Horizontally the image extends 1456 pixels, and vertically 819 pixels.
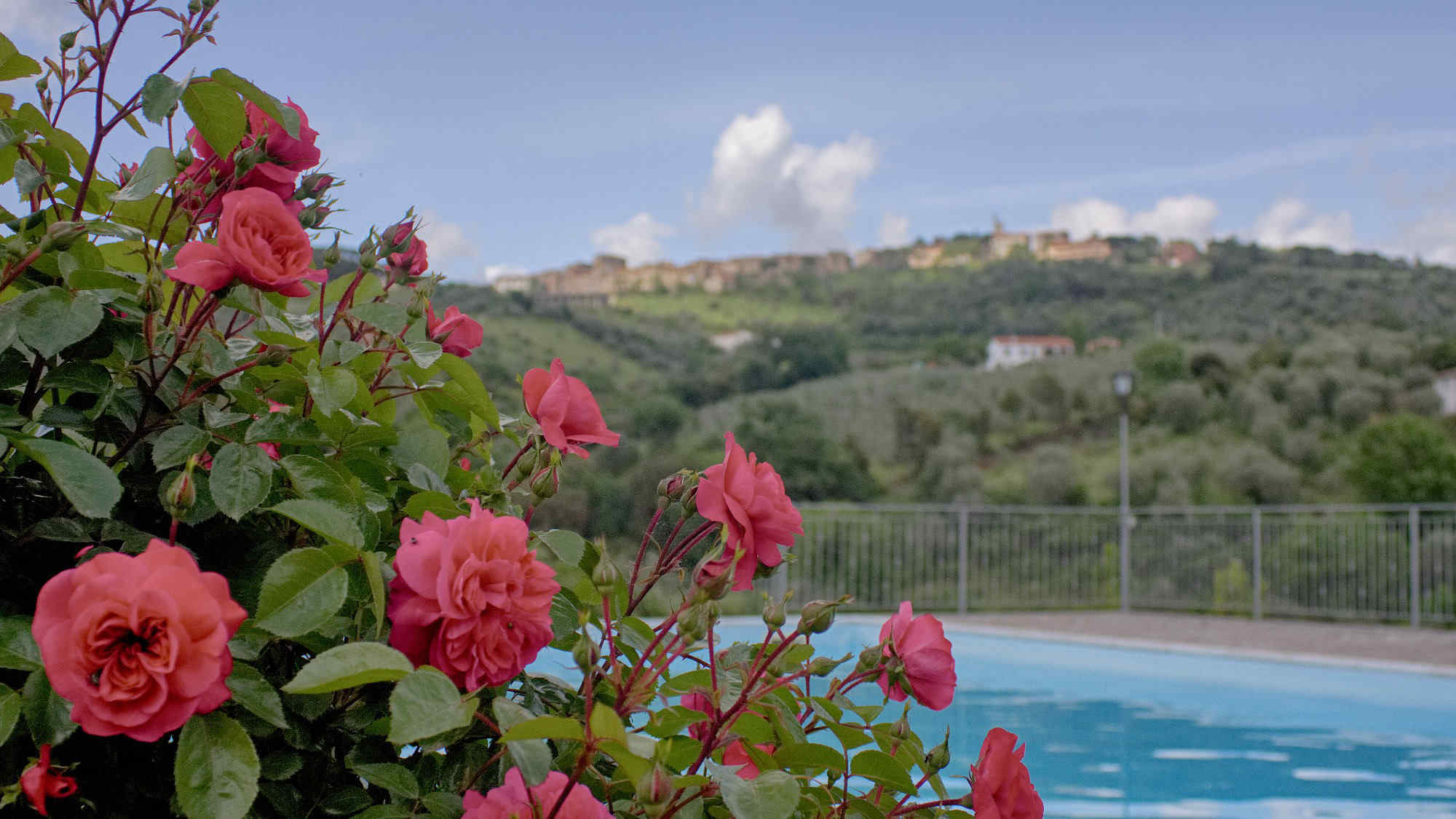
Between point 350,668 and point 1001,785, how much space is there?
42 centimetres

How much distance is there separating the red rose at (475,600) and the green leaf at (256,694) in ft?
0.21

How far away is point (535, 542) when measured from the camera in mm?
626

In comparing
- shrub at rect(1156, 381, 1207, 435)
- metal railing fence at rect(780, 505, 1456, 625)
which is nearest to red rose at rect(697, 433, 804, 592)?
metal railing fence at rect(780, 505, 1456, 625)

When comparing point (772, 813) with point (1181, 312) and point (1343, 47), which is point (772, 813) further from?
point (1181, 312)

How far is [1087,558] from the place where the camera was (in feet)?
34.9

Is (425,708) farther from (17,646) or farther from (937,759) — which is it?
(937,759)

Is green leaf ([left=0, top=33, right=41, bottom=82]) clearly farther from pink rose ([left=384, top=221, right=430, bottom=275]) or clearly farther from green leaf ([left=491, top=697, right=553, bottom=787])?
green leaf ([left=491, top=697, right=553, bottom=787])

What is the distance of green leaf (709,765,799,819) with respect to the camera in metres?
0.49

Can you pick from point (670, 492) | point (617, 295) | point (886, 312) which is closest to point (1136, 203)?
point (886, 312)

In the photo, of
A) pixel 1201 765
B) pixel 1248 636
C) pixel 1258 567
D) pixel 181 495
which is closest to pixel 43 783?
pixel 181 495

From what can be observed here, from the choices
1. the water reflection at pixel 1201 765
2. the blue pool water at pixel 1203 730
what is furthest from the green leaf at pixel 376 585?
the water reflection at pixel 1201 765

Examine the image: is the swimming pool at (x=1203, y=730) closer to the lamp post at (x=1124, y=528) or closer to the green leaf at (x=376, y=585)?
the green leaf at (x=376, y=585)

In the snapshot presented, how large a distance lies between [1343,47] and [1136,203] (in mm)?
12040

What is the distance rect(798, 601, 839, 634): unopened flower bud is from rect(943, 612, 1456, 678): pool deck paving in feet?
21.3
